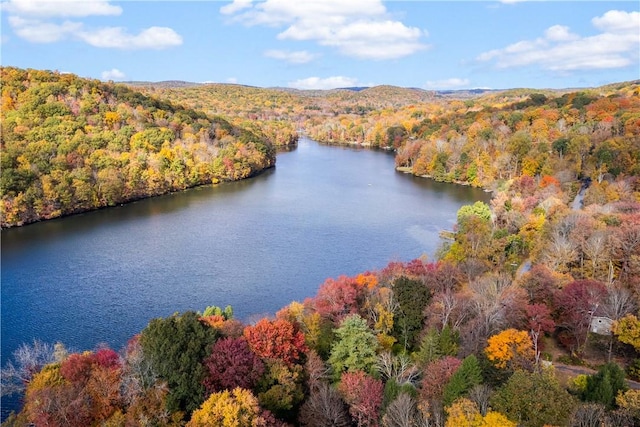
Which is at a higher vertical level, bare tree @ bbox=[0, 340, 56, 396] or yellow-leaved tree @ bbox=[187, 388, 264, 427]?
yellow-leaved tree @ bbox=[187, 388, 264, 427]

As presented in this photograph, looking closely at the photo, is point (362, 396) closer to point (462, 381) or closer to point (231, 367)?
point (462, 381)

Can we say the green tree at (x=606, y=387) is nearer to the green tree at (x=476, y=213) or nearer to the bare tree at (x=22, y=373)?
the bare tree at (x=22, y=373)

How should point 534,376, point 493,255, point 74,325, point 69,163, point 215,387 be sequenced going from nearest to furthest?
point 534,376, point 215,387, point 74,325, point 493,255, point 69,163

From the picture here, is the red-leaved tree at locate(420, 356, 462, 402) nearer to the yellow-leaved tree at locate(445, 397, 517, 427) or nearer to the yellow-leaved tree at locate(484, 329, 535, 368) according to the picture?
the yellow-leaved tree at locate(445, 397, 517, 427)

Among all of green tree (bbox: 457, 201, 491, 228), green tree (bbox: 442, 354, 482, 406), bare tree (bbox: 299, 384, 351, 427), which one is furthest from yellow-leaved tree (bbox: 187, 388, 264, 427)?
green tree (bbox: 457, 201, 491, 228)

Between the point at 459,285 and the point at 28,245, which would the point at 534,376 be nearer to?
the point at 459,285

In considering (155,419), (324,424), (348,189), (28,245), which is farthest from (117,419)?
(348,189)
